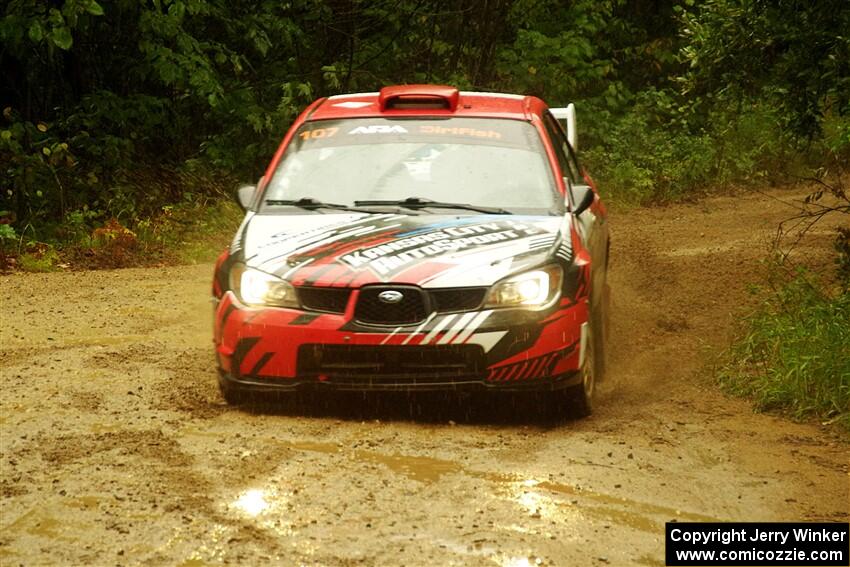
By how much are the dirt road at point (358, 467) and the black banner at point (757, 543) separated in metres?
0.11

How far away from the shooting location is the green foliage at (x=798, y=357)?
299 inches

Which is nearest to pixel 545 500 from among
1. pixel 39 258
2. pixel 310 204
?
pixel 310 204

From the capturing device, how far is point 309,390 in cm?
695

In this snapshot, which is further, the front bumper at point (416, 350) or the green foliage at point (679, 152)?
the green foliage at point (679, 152)

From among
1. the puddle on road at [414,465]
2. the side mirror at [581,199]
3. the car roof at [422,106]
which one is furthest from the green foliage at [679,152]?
the puddle on road at [414,465]

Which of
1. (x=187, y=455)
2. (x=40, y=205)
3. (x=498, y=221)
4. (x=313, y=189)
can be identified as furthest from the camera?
(x=40, y=205)

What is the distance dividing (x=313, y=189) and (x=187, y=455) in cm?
218

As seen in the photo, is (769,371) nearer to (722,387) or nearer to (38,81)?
(722,387)

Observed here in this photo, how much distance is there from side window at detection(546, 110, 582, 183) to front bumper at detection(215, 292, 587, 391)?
68.9 inches

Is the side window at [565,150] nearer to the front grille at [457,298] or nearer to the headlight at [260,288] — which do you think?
the front grille at [457,298]

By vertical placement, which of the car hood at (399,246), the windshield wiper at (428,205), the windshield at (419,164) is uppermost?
the windshield at (419,164)

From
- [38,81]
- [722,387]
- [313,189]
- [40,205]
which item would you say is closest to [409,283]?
[313,189]

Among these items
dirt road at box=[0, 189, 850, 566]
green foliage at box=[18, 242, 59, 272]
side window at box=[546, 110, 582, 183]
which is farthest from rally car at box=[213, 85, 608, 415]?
green foliage at box=[18, 242, 59, 272]

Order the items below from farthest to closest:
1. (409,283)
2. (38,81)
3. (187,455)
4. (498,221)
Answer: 1. (38,81)
2. (498,221)
3. (409,283)
4. (187,455)
